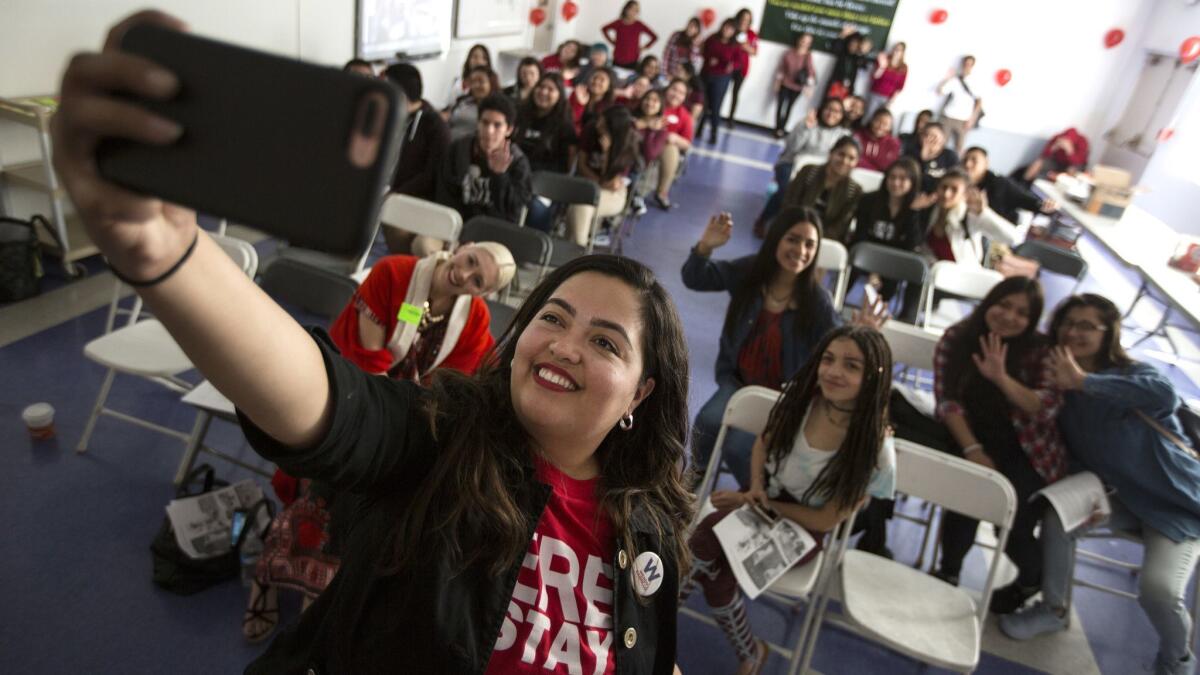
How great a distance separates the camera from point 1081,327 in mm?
2885

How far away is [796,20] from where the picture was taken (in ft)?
37.3

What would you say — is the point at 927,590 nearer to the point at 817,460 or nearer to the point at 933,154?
the point at 817,460

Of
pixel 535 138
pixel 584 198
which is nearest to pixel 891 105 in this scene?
pixel 535 138

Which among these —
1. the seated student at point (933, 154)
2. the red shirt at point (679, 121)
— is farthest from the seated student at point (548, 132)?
the seated student at point (933, 154)

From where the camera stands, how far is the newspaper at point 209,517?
226cm

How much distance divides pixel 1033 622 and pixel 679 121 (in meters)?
6.02

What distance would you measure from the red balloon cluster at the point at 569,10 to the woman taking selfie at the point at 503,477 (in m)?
12.1

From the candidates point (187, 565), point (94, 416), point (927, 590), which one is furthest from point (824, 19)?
point (187, 565)

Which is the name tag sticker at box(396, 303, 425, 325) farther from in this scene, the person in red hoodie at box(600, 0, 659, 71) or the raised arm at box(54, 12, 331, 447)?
the person in red hoodie at box(600, 0, 659, 71)

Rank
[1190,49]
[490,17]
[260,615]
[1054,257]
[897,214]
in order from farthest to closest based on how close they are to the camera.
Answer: [490,17] → [1190,49] → [1054,257] → [897,214] → [260,615]

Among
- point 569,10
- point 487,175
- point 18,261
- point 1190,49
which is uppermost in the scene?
point 1190,49

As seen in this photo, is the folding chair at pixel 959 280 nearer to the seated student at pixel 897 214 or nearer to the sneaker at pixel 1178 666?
the seated student at pixel 897 214

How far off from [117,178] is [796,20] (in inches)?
497

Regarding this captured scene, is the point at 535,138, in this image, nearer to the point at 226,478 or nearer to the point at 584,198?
the point at 584,198
